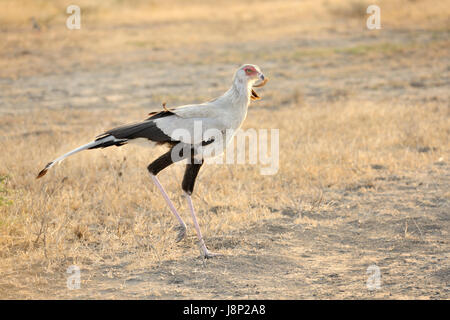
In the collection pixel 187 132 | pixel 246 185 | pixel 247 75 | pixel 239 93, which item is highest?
pixel 247 75

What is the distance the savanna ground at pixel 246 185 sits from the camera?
454 centimetres

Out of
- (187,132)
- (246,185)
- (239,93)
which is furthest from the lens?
(246,185)

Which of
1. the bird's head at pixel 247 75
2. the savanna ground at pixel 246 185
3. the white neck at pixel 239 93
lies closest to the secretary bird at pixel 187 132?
the white neck at pixel 239 93

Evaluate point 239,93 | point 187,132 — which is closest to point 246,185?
point 239,93

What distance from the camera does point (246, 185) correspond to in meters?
6.95

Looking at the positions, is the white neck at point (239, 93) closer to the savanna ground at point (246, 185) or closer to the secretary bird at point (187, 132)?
the secretary bird at point (187, 132)

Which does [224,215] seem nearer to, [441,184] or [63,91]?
[441,184]

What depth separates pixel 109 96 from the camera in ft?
42.7

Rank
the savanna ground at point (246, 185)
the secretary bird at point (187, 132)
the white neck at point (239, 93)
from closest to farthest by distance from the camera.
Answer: the savanna ground at point (246, 185)
the secretary bird at point (187, 132)
the white neck at point (239, 93)

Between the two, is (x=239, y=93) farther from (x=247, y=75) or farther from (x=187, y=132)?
(x=187, y=132)

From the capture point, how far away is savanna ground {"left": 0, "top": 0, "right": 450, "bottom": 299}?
454 centimetres

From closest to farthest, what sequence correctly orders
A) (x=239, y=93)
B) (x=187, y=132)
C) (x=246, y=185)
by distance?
(x=187, y=132) < (x=239, y=93) < (x=246, y=185)
